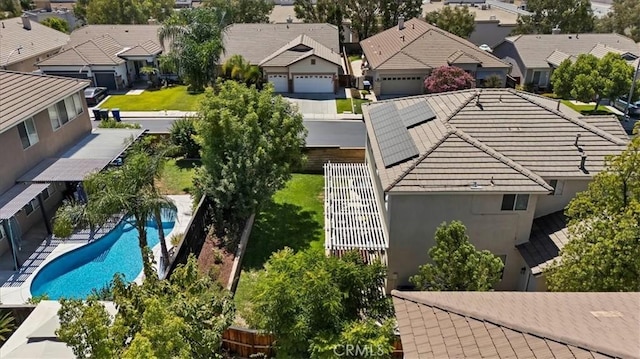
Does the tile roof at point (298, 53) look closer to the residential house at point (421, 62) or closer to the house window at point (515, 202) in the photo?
the residential house at point (421, 62)

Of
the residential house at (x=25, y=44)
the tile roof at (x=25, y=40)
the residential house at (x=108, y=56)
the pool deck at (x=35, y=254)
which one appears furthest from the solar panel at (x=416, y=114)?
the tile roof at (x=25, y=40)

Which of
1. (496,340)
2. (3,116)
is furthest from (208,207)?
(496,340)

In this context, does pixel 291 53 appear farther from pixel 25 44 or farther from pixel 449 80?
pixel 25 44

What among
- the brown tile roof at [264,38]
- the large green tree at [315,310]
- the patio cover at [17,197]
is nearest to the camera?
the large green tree at [315,310]

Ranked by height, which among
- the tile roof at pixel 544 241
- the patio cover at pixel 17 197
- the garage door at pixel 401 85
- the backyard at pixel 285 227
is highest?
the patio cover at pixel 17 197

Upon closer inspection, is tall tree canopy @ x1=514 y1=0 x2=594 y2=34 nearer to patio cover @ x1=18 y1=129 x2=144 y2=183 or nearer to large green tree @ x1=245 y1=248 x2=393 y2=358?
patio cover @ x1=18 y1=129 x2=144 y2=183

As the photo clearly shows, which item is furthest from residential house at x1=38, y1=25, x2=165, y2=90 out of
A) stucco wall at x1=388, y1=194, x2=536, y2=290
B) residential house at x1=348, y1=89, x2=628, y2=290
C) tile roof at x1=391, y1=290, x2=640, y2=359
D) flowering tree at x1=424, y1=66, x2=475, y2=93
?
tile roof at x1=391, y1=290, x2=640, y2=359

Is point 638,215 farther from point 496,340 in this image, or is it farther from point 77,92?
point 77,92
